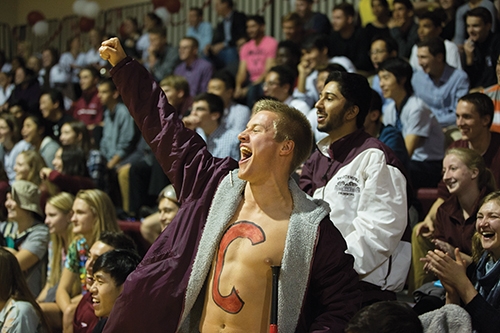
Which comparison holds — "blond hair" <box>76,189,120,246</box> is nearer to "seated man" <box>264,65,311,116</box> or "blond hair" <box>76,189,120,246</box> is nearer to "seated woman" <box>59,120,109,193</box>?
"seated woman" <box>59,120,109,193</box>

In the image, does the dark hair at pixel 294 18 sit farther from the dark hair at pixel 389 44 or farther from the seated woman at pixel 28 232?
the seated woman at pixel 28 232

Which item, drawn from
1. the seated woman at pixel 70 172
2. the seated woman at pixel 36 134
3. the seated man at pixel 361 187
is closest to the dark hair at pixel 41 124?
the seated woman at pixel 36 134

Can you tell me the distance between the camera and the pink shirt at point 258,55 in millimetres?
7797

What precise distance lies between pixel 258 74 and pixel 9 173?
268 cm

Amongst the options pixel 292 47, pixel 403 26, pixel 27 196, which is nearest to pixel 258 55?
pixel 292 47

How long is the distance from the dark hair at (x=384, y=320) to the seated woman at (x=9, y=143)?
17.5 ft

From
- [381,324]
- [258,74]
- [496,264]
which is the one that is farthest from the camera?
[258,74]

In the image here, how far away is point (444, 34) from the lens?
6781 millimetres

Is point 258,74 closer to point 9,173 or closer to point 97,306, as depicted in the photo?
point 9,173

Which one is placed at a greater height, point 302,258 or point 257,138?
point 257,138

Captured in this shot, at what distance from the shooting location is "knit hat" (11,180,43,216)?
5.33m

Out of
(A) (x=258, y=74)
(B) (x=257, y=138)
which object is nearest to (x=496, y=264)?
(B) (x=257, y=138)

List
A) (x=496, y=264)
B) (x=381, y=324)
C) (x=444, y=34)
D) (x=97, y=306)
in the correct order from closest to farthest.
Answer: (x=381, y=324)
(x=496, y=264)
(x=97, y=306)
(x=444, y=34)

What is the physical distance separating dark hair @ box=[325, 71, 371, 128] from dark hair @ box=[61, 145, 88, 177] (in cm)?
298
